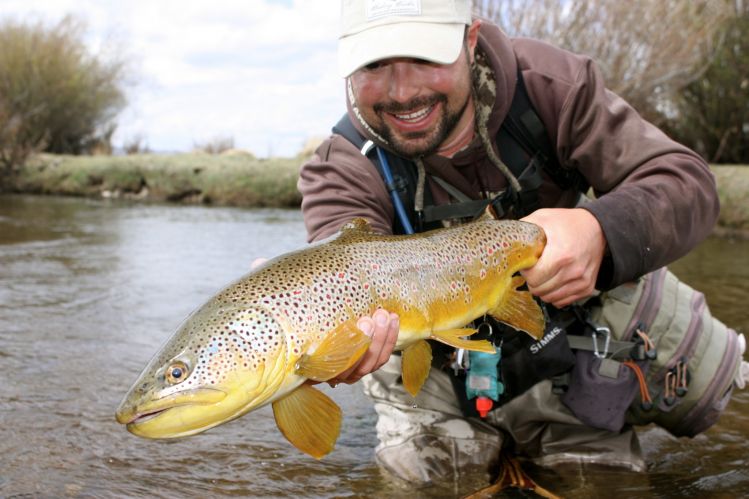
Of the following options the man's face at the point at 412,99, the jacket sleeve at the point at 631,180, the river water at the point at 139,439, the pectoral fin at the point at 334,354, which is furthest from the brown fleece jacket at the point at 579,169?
the river water at the point at 139,439

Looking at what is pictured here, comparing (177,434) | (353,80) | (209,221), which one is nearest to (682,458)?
(353,80)

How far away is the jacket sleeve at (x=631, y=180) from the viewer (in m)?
2.55

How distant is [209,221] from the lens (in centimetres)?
1280

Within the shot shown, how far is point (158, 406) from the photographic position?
6.23 ft

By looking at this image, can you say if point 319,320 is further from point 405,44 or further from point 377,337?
point 405,44

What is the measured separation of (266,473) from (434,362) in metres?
0.81

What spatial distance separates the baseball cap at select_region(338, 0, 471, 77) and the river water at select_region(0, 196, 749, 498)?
162 centimetres

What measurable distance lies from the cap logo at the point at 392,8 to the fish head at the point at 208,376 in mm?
1292

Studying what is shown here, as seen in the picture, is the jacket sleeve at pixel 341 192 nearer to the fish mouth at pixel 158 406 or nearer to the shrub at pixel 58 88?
the fish mouth at pixel 158 406

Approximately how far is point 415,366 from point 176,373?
2.65 ft

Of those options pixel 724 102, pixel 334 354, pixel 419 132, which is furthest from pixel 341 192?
pixel 724 102

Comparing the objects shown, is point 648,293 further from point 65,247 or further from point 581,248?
point 65,247

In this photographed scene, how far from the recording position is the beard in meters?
2.92

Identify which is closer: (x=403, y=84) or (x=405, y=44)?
(x=405, y=44)
